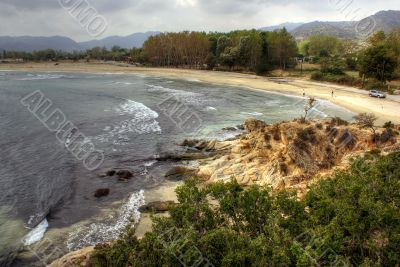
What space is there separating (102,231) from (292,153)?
51.5 ft

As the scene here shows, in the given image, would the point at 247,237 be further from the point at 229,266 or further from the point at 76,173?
the point at 76,173

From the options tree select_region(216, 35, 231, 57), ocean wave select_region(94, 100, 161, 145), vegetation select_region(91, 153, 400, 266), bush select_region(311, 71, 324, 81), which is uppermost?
tree select_region(216, 35, 231, 57)

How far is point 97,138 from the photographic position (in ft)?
154

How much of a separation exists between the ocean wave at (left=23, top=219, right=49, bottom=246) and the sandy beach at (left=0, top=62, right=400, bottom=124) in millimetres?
44319

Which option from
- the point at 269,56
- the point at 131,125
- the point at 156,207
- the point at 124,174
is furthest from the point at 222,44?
the point at 156,207

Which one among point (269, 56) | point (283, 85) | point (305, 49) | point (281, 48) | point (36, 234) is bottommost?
point (36, 234)

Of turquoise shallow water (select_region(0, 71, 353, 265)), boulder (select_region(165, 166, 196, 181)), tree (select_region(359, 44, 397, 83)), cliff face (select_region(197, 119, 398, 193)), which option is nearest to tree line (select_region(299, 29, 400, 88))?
tree (select_region(359, 44, 397, 83))

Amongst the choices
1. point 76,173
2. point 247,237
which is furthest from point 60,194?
point 247,237

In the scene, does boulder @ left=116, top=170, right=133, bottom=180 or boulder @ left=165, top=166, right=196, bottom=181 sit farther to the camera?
boulder @ left=116, top=170, right=133, bottom=180

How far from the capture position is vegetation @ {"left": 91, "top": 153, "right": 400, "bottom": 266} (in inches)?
496

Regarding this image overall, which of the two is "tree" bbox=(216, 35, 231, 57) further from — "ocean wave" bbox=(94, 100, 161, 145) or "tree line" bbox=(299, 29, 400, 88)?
"ocean wave" bbox=(94, 100, 161, 145)

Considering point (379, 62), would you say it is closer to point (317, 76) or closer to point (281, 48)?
point (317, 76)

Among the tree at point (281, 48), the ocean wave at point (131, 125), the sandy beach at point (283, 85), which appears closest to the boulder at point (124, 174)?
the ocean wave at point (131, 125)

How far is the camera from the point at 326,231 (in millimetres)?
13062
